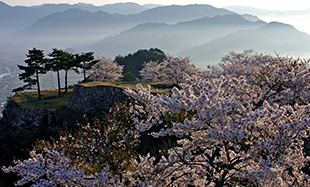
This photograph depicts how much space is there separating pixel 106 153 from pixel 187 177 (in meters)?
3.59

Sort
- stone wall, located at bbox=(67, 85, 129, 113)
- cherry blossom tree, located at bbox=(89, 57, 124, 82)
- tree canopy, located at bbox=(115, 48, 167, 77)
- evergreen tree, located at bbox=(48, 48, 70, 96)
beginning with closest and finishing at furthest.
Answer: stone wall, located at bbox=(67, 85, 129, 113)
evergreen tree, located at bbox=(48, 48, 70, 96)
cherry blossom tree, located at bbox=(89, 57, 124, 82)
tree canopy, located at bbox=(115, 48, 167, 77)

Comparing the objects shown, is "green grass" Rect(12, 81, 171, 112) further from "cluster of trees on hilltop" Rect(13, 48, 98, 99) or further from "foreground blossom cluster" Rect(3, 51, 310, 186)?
"foreground blossom cluster" Rect(3, 51, 310, 186)

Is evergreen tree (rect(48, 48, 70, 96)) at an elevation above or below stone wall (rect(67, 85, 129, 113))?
above

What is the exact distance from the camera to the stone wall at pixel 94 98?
84.5 ft

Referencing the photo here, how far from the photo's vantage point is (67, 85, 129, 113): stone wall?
1014 inches

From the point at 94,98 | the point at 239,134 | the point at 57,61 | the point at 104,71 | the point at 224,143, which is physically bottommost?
the point at 94,98

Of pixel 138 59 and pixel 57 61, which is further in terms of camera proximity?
pixel 138 59

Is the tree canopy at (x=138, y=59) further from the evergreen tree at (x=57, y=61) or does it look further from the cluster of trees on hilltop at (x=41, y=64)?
the evergreen tree at (x=57, y=61)

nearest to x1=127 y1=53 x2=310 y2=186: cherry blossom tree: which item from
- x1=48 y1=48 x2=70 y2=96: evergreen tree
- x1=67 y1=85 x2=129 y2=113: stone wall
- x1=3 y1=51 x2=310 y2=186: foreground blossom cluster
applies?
x1=3 y1=51 x2=310 y2=186: foreground blossom cluster

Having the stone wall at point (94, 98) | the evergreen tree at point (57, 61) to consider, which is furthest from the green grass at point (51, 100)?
the evergreen tree at point (57, 61)

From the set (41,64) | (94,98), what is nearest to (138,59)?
(41,64)

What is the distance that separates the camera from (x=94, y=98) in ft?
88.9

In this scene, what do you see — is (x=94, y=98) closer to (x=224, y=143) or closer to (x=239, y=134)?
(x=224, y=143)

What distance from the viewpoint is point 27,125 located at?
91.4 ft
